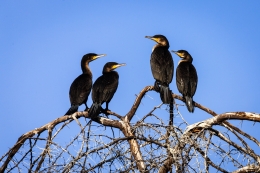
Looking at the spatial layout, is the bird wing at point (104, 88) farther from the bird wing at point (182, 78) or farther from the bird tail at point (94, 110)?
the bird wing at point (182, 78)

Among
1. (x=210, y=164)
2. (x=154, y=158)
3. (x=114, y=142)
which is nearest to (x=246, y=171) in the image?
(x=210, y=164)

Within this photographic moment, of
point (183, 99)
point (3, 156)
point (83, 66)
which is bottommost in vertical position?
point (3, 156)

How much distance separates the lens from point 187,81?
766cm

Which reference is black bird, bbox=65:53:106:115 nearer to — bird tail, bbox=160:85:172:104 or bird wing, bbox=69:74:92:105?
bird wing, bbox=69:74:92:105

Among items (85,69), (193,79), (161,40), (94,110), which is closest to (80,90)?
(85,69)

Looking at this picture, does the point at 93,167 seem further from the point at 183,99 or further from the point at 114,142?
the point at 183,99

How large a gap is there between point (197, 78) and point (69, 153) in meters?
3.71

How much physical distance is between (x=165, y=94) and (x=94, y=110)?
86cm

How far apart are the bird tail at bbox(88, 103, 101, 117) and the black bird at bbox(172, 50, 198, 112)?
1.11 metres

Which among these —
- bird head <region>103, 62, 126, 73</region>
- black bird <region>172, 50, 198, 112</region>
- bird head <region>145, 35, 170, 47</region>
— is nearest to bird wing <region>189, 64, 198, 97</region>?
black bird <region>172, 50, 198, 112</region>

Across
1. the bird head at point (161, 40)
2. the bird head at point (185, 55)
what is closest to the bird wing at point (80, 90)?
the bird head at point (161, 40)

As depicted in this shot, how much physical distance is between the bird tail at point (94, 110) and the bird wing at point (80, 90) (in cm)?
55

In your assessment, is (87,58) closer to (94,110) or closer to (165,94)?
(94,110)

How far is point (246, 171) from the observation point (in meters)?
4.52
